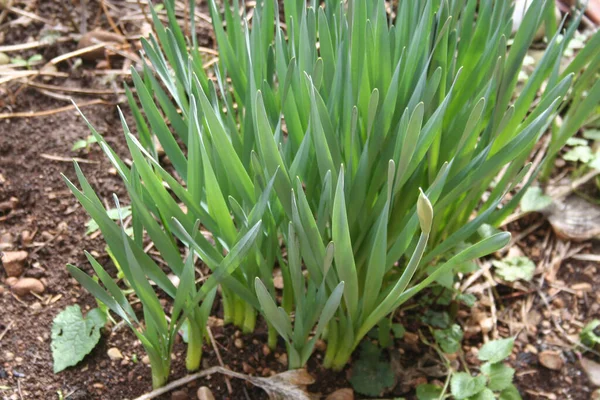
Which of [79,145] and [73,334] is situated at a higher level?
[79,145]

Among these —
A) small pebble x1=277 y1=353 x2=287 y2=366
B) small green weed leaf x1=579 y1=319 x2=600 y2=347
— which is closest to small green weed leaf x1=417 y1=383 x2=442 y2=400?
small pebble x1=277 y1=353 x2=287 y2=366

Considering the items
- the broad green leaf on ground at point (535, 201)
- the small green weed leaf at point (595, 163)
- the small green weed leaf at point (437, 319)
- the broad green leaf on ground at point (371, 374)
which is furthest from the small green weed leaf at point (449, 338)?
the small green weed leaf at point (595, 163)

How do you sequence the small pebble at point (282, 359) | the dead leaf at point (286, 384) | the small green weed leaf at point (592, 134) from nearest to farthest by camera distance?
the dead leaf at point (286, 384), the small pebble at point (282, 359), the small green weed leaf at point (592, 134)

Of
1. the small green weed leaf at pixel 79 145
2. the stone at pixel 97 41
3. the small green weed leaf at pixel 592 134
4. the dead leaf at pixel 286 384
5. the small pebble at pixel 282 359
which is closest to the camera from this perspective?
the dead leaf at pixel 286 384

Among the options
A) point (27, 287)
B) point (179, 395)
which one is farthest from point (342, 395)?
point (27, 287)

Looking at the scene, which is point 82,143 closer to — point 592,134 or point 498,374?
point 498,374

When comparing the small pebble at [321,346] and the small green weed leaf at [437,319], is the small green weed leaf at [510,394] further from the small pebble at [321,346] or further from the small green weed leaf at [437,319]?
the small pebble at [321,346]

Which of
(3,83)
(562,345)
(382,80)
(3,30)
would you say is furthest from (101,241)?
(562,345)
